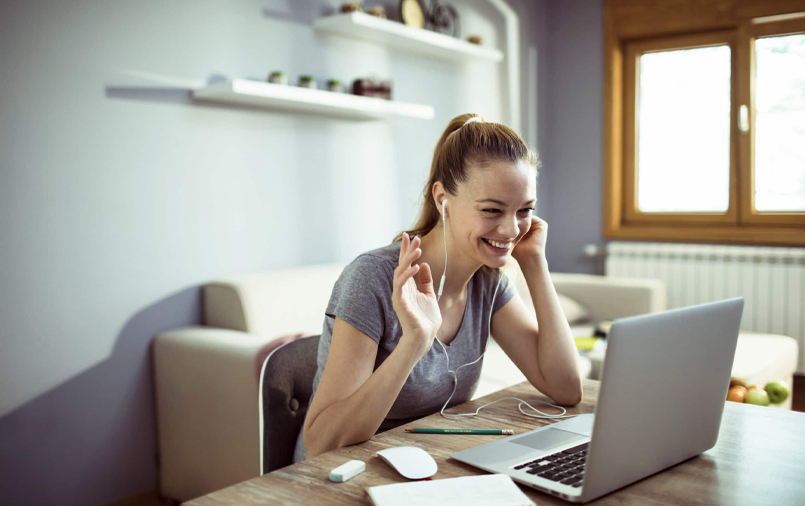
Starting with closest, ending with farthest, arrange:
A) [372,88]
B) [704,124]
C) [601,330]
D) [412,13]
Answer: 1. [372,88]
2. [601,330]
3. [412,13]
4. [704,124]

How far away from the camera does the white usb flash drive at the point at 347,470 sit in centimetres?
86

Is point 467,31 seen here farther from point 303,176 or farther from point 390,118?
point 303,176

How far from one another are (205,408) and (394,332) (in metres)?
1.07

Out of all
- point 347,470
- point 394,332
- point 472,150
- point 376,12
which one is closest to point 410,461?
point 347,470

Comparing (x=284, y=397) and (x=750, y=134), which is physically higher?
(x=750, y=134)

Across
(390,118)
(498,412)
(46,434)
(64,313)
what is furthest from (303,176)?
(498,412)

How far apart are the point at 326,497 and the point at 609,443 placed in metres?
0.34

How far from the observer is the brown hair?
132 centimetres

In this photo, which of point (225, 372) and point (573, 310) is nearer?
point (225, 372)

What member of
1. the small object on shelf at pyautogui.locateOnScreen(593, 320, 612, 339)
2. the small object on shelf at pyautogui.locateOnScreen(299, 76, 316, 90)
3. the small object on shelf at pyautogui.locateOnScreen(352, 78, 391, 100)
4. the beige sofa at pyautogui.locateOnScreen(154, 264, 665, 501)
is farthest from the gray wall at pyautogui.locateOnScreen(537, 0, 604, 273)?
the small object on shelf at pyautogui.locateOnScreen(299, 76, 316, 90)

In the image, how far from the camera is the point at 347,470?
0.87m

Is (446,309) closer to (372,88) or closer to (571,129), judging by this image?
(372,88)

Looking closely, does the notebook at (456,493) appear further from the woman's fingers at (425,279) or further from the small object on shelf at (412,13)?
the small object on shelf at (412,13)

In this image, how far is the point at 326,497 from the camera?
2.68 ft
